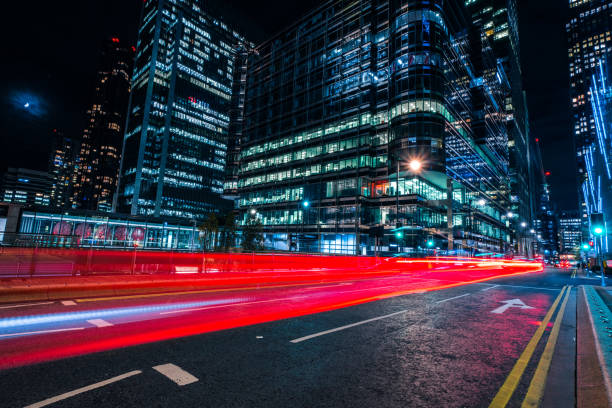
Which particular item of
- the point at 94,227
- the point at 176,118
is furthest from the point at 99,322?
the point at 176,118

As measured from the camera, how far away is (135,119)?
12625 centimetres

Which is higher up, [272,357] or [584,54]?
[584,54]

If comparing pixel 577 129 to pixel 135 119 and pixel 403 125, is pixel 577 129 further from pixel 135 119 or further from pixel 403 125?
pixel 135 119

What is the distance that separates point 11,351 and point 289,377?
4383 mm

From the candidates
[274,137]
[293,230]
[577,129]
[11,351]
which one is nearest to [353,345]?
[11,351]

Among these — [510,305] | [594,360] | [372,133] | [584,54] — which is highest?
[584,54]

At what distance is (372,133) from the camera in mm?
57125

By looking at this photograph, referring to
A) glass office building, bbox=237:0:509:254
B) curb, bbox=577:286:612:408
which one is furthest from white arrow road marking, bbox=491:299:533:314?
glass office building, bbox=237:0:509:254

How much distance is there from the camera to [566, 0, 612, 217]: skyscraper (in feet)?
369

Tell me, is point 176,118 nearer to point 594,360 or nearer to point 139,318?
point 139,318

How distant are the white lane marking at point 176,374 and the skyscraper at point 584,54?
153055mm

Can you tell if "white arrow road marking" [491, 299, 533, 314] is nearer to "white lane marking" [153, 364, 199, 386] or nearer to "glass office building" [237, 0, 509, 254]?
"white lane marking" [153, 364, 199, 386]

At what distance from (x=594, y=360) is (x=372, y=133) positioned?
56.0 m

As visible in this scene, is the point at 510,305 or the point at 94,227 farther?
the point at 94,227
